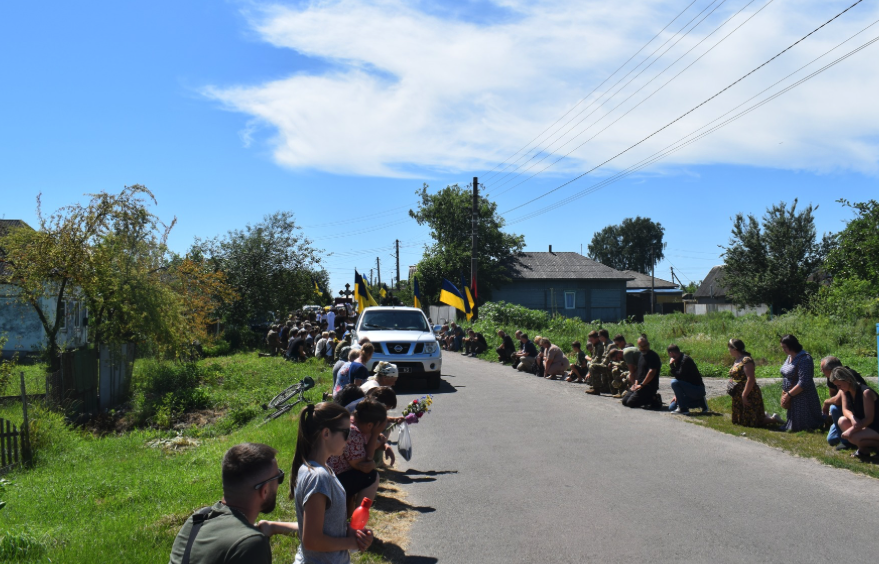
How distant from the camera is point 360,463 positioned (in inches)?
216

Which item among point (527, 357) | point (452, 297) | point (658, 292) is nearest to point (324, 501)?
point (527, 357)

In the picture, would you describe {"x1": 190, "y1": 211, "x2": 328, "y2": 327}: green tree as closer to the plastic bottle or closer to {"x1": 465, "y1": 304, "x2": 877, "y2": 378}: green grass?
{"x1": 465, "y1": 304, "x2": 877, "y2": 378}: green grass

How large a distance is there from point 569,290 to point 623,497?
48.1m

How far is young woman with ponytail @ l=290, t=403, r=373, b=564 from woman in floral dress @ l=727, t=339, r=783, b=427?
8.65m

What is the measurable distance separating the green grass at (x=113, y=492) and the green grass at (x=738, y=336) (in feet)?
42.4

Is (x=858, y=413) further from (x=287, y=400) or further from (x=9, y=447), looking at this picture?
(x=9, y=447)

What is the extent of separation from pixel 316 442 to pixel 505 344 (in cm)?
2070

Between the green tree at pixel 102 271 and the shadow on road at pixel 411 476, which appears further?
the green tree at pixel 102 271

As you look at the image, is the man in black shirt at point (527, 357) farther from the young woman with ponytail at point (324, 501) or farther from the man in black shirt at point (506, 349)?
the young woman with ponytail at point (324, 501)

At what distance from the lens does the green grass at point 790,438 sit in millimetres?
8070

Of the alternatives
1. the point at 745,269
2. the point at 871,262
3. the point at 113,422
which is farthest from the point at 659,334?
the point at 113,422

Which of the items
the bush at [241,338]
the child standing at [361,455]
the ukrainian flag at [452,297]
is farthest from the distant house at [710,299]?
the child standing at [361,455]

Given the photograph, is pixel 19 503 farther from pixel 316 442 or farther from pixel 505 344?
pixel 505 344

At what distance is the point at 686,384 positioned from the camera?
12.4 metres
